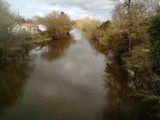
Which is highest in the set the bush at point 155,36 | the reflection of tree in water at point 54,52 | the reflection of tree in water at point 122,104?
the bush at point 155,36

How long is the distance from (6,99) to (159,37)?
424 inches

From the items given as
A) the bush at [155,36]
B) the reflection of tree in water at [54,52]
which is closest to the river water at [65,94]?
the bush at [155,36]

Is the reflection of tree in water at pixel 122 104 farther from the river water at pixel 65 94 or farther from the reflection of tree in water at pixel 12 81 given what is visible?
the reflection of tree in water at pixel 12 81

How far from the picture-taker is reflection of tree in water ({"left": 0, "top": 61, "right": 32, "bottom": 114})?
650 inches

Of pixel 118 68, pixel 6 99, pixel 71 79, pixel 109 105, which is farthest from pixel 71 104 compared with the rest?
pixel 118 68

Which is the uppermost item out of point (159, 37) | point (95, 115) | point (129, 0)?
point (129, 0)

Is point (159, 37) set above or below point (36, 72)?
above

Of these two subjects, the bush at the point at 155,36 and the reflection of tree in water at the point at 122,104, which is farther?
the reflection of tree in water at the point at 122,104

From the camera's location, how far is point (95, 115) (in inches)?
568

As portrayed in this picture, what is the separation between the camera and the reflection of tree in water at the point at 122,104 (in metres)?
14.5

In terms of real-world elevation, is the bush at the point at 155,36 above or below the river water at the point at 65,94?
above

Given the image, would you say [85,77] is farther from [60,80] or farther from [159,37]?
[159,37]

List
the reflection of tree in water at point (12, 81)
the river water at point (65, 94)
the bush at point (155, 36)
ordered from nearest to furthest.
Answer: the bush at point (155, 36) → the river water at point (65, 94) → the reflection of tree in water at point (12, 81)

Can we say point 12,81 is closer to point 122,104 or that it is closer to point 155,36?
point 122,104
